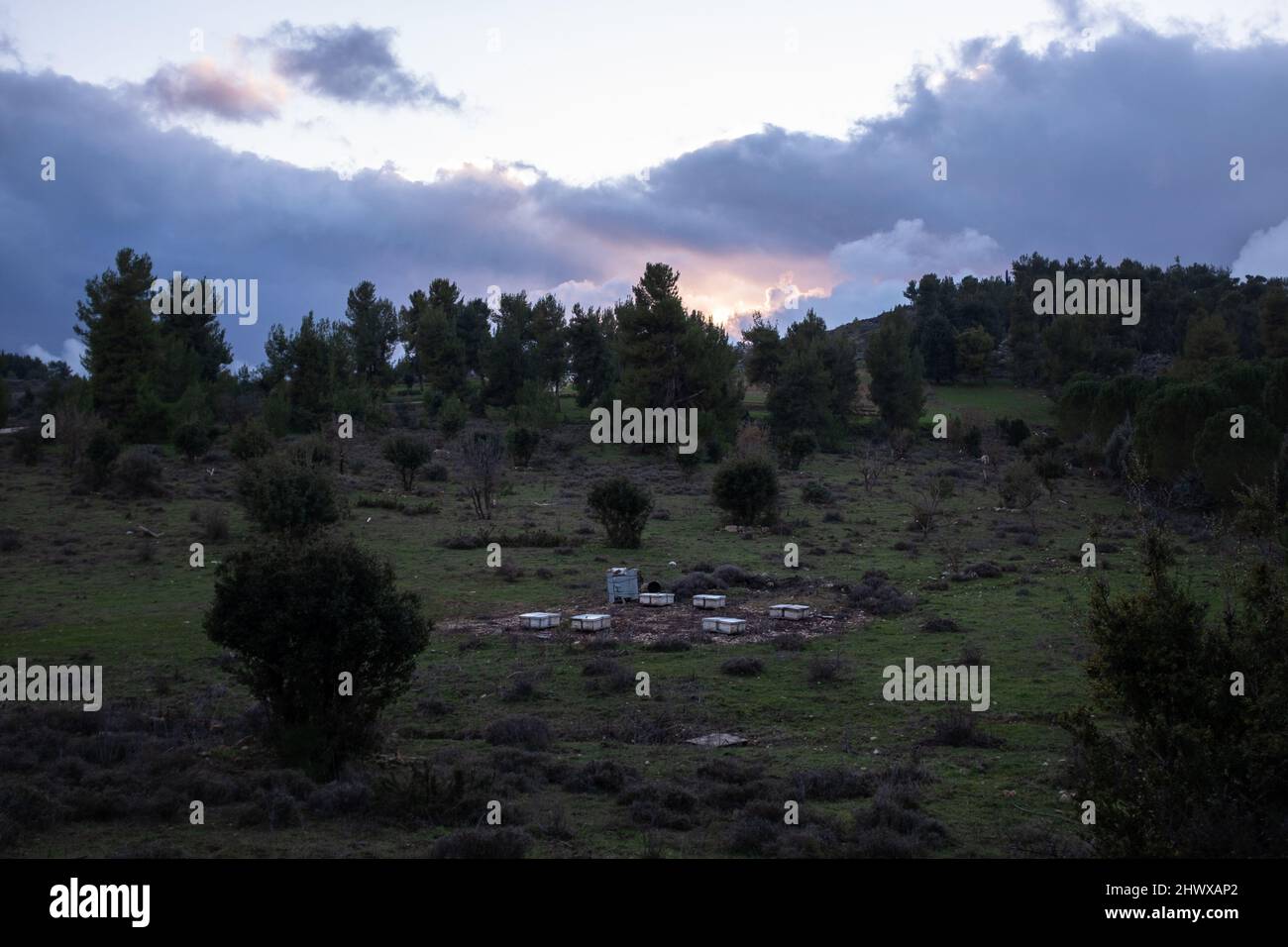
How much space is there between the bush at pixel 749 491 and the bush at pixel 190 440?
2890 centimetres

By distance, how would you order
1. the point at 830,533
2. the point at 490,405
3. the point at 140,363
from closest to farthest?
the point at 830,533 < the point at 140,363 < the point at 490,405

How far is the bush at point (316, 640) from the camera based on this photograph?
12.0m

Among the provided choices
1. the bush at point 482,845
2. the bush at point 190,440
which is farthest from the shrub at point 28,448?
the bush at point 482,845

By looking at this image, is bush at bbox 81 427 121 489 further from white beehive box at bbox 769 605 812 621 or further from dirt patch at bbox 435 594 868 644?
white beehive box at bbox 769 605 812 621

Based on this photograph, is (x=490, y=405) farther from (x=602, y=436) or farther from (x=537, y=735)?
(x=537, y=735)

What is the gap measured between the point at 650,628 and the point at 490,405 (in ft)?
207

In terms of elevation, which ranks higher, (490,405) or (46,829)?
(490,405)

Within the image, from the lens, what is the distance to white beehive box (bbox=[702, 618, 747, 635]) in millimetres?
20375

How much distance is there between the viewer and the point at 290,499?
90.0 feet

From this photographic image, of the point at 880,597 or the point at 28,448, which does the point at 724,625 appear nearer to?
the point at 880,597

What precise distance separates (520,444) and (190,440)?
56.8 feet

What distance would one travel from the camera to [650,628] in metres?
20.9
